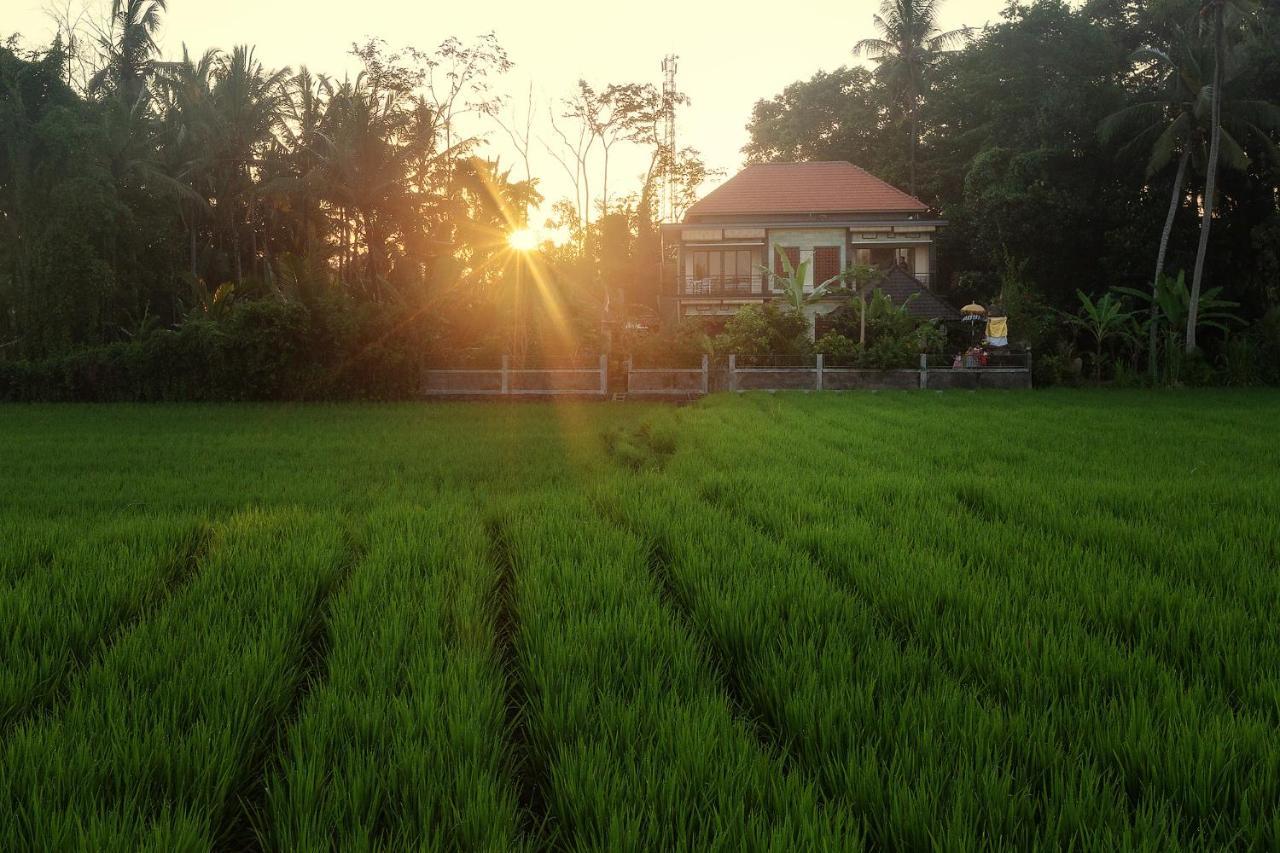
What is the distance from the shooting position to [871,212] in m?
32.4

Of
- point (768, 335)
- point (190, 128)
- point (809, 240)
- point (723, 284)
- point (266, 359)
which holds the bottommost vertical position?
point (266, 359)

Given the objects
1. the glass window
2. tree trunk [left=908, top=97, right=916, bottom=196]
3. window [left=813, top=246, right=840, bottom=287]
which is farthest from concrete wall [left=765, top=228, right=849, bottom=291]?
tree trunk [left=908, top=97, right=916, bottom=196]

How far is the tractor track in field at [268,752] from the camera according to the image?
1869 millimetres

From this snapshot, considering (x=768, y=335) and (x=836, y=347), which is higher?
(x=768, y=335)

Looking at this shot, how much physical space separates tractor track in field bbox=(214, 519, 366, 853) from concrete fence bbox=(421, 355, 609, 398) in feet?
52.5

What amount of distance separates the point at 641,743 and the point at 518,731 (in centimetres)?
56

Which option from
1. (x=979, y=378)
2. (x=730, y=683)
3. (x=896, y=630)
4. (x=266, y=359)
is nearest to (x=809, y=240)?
(x=979, y=378)

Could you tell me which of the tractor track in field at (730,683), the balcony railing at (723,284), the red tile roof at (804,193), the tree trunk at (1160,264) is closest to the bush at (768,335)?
the tree trunk at (1160,264)

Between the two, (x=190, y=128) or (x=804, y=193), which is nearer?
(x=190, y=128)

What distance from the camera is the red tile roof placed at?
32469 mm

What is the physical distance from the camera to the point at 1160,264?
25031mm

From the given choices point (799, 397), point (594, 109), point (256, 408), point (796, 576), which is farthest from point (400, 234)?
point (796, 576)

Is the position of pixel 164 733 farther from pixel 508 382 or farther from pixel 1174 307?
pixel 1174 307

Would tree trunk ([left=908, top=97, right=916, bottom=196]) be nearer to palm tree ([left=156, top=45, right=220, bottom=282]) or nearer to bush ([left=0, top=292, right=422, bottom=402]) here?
bush ([left=0, top=292, right=422, bottom=402])
